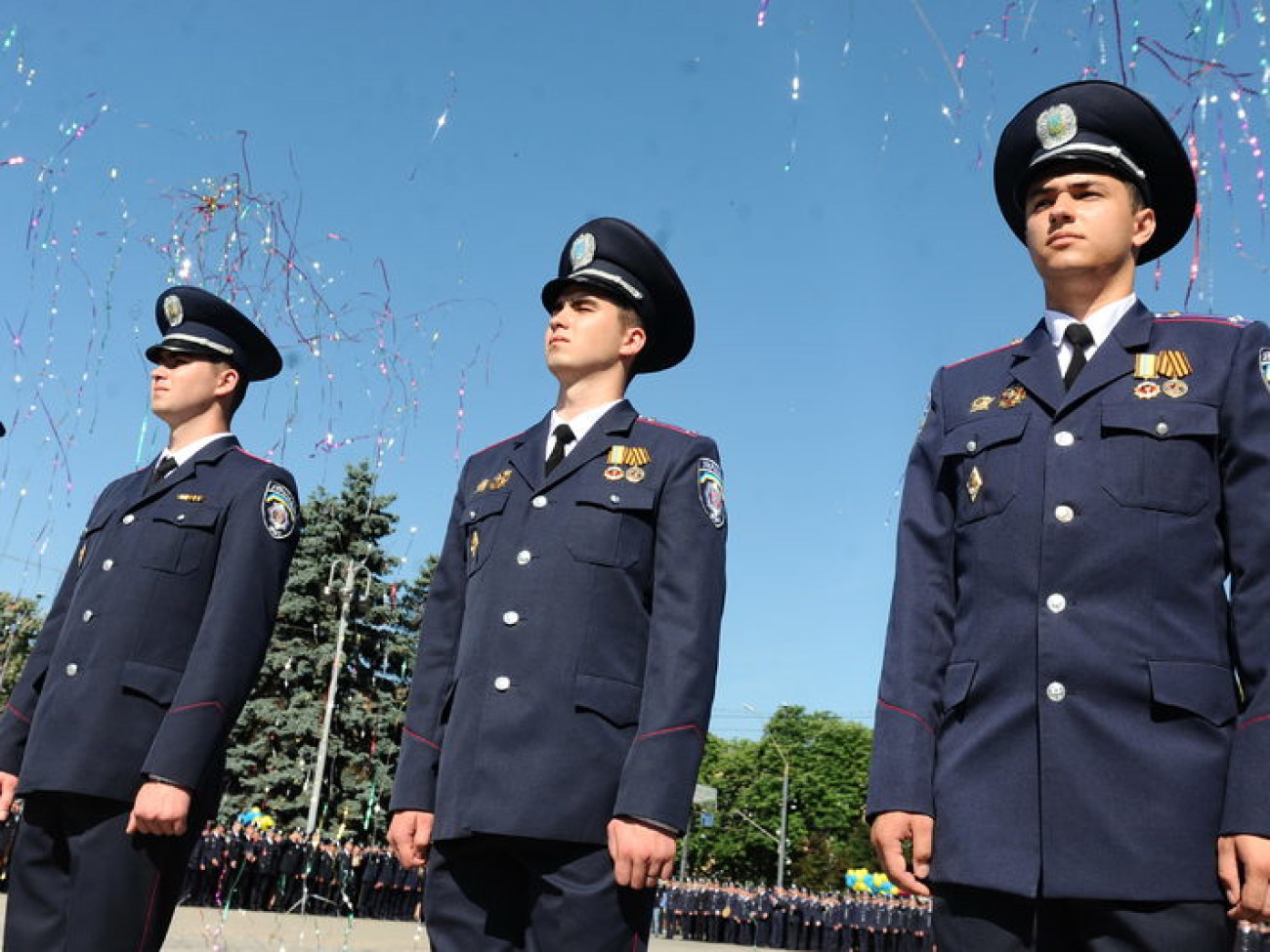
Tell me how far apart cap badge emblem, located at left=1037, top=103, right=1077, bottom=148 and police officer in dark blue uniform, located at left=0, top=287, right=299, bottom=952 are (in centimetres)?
Answer: 284

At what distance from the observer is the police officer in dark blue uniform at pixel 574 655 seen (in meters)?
3.22

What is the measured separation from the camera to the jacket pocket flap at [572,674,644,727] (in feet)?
11.2

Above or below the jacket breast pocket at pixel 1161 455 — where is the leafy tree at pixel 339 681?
above

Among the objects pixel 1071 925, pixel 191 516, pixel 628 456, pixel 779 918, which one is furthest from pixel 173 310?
pixel 779 918

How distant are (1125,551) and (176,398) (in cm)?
347

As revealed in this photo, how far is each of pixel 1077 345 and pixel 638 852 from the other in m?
1.66

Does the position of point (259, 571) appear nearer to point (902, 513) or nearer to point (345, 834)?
point (902, 513)

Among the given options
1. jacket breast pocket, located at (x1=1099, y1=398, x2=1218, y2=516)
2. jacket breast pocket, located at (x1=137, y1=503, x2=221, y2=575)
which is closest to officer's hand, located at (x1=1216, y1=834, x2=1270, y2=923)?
jacket breast pocket, located at (x1=1099, y1=398, x2=1218, y2=516)

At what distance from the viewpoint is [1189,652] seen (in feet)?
8.47

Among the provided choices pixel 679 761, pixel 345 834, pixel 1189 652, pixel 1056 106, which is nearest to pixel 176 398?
pixel 679 761

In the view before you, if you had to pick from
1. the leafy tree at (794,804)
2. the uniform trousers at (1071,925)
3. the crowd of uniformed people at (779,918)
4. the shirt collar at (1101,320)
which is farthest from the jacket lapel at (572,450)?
the leafy tree at (794,804)

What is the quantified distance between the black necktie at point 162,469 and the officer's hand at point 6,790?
112cm

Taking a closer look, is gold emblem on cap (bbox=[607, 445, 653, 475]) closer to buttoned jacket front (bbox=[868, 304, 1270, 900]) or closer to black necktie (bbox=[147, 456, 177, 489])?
buttoned jacket front (bbox=[868, 304, 1270, 900])

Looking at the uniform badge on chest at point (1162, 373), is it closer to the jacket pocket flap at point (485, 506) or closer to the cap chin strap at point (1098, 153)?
the cap chin strap at point (1098, 153)
